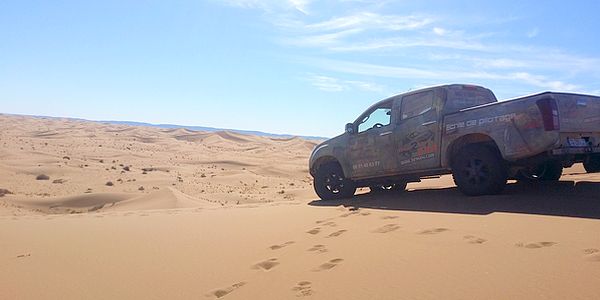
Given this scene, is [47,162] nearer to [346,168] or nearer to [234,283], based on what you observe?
[346,168]

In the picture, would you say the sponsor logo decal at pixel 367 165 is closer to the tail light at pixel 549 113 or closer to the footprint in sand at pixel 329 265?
the tail light at pixel 549 113

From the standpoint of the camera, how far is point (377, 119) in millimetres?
8773

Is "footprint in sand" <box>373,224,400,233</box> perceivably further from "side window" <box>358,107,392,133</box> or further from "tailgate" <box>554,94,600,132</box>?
"side window" <box>358,107,392,133</box>

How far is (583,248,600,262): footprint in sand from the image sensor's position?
338 cm

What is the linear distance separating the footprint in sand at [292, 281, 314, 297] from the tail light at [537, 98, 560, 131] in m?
4.12

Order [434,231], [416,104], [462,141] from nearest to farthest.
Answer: [434,231]
[462,141]
[416,104]

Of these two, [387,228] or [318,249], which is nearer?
[318,249]

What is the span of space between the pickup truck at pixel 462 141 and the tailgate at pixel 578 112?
0.5 inches

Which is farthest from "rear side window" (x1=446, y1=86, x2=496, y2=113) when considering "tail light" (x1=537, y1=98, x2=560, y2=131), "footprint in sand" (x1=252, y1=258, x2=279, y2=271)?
"footprint in sand" (x1=252, y1=258, x2=279, y2=271)

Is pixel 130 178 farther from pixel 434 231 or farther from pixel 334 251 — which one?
pixel 434 231

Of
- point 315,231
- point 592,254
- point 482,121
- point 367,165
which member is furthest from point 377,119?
point 592,254

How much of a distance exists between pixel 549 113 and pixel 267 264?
413 centimetres

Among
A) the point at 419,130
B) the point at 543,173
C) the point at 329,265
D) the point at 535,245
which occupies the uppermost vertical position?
the point at 419,130

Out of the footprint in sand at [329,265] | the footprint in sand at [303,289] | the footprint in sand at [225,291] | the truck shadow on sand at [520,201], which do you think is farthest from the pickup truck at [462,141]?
the footprint in sand at [225,291]
